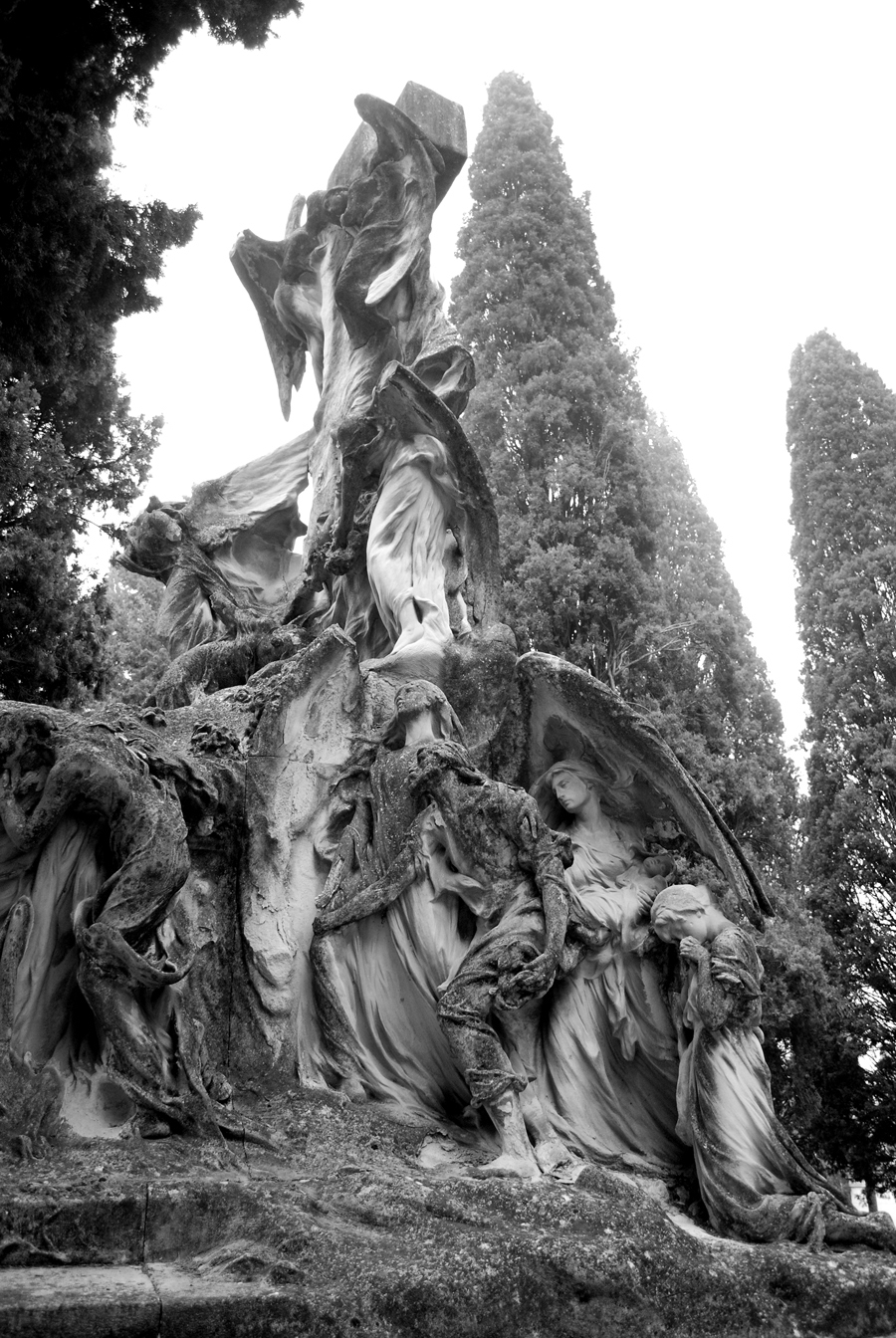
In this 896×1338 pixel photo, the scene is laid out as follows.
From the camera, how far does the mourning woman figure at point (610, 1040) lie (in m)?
3.80

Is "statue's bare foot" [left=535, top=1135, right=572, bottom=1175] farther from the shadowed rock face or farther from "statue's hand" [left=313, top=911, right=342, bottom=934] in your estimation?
"statue's hand" [left=313, top=911, right=342, bottom=934]

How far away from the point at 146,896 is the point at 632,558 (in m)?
8.73

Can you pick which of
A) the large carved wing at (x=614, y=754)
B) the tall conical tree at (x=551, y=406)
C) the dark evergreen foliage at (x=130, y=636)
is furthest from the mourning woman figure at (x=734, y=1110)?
the tall conical tree at (x=551, y=406)

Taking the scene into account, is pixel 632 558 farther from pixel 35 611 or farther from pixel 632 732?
pixel 632 732

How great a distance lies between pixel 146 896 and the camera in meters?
3.41

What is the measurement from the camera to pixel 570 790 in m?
4.62

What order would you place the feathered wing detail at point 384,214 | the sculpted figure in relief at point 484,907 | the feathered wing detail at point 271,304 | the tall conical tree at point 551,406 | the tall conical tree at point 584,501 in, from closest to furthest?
1. the sculpted figure in relief at point 484,907
2. the feathered wing detail at point 384,214
3. the feathered wing detail at point 271,304
4. the tall conical tree at point 584,501
5. the tall conical tree at point 551,406

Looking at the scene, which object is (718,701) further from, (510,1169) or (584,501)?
(510,1169)

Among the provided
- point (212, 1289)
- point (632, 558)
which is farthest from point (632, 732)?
point (632, 558)

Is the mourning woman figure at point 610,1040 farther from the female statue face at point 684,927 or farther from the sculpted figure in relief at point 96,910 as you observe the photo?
the sculpted figure in relief at point 96,910

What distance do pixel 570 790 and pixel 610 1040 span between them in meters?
1.07

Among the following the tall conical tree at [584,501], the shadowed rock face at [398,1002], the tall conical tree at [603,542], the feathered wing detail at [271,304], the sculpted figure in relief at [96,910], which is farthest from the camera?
the tall conical tree at [584,501]

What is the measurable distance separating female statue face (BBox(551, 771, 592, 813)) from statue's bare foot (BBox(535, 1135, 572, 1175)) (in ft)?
4.75

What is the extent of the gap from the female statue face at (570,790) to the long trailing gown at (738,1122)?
93 centimetres
